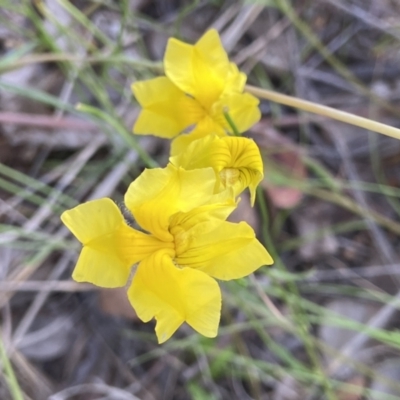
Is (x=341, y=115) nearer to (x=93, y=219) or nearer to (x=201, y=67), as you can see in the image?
(x=201, y=67)

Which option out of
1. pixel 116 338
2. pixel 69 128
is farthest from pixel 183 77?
pixel 116 338

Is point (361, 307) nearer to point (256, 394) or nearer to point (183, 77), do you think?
point (256, 394)

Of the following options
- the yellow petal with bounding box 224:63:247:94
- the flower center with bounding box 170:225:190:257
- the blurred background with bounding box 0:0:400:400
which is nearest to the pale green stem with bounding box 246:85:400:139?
the yellow petal with bounding box 224:63:247:94

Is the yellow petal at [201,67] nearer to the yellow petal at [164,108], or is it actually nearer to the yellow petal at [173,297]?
the yellow petal at [164,108]

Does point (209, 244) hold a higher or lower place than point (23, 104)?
higher

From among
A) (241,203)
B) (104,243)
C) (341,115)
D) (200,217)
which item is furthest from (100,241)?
(241,203)

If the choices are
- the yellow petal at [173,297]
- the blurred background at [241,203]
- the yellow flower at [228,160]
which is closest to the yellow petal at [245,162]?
the yellow flower at [228,160]

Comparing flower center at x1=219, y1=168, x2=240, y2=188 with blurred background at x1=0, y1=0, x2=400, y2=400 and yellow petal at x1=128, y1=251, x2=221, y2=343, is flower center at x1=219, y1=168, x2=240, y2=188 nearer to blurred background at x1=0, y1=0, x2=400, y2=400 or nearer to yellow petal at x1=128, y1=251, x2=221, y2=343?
yellow petal at x1=128, y1=251, x2=221, y2=343
